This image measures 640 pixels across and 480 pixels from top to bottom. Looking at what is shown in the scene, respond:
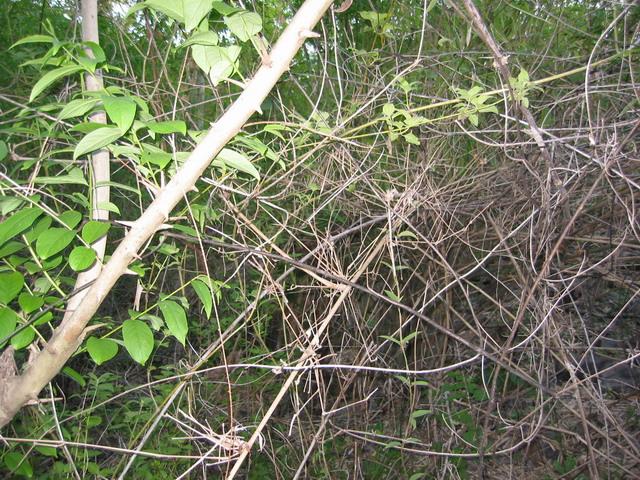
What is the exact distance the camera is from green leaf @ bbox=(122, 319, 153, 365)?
99 centimetres

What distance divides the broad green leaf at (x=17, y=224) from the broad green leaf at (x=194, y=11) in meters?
0.44

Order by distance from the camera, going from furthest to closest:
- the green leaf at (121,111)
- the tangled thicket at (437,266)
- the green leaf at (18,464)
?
1. the tangled thicket at (437,266)
2. the green leaf at (18,464)
3. the green leaf at (121,111)

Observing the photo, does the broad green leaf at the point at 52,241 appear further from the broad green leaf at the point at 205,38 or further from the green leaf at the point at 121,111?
the broad green leaf at the point at 205,38

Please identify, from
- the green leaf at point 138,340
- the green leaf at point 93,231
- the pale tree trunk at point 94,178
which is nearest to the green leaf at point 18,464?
the pale tree trunk at point 94,178

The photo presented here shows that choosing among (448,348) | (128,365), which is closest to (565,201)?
(448,348)

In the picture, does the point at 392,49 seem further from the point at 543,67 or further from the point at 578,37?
the point at 578,37

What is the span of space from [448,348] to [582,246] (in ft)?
3.24

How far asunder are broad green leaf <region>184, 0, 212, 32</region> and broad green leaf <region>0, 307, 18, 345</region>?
60cm

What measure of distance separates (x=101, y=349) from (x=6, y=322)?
0.18m

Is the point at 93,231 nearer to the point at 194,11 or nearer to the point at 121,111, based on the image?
the point at 121,111

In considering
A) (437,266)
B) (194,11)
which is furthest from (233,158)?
(437,266)

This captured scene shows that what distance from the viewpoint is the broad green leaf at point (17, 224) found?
967mm

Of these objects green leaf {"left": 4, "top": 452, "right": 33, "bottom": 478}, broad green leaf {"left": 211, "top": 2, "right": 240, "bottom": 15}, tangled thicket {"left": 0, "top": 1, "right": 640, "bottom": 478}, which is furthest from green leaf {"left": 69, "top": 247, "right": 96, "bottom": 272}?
tangled thicket {"left": 0, "top": 1, "right": 640, "bottom": 478}

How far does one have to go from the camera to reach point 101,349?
1010 mm
